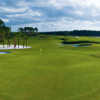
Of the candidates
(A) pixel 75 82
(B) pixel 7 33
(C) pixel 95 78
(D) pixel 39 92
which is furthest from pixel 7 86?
(B) pixel 7 33

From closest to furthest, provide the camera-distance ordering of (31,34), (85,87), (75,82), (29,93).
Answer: (29,93), (85,87), (75,82), (31,34)

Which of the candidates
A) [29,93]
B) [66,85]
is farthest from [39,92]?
[66,85]

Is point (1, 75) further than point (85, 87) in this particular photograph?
Yes

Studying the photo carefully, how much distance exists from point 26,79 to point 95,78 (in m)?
6.00

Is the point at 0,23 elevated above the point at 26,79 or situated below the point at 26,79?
above

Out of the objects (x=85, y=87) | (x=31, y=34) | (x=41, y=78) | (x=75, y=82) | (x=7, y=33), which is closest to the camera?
(x=85, y=87)

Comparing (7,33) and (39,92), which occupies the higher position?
(7,33)

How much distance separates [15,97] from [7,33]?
65305mm

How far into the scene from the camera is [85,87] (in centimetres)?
1012

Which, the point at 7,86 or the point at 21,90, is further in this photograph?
the point at 7,86

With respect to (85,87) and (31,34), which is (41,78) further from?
(31,34)

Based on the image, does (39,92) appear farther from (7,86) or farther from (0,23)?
(0,23)

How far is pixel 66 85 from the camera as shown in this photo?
1046 centimetres

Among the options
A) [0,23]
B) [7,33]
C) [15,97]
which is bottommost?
[15,97]
